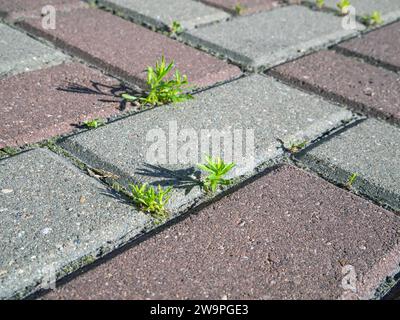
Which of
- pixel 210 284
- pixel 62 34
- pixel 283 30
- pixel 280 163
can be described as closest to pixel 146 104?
pixel 280 163

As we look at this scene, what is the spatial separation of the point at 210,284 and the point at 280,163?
64 cm

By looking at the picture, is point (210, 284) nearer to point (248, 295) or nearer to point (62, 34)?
point (248, 295)

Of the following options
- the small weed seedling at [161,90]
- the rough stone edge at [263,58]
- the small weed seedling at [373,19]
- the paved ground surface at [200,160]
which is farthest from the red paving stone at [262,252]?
the small weed seedling at [373,19]

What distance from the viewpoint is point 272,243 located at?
1.43 metres

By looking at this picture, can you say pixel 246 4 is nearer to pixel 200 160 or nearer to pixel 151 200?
pixel 200 160

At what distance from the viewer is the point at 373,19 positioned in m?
3.18

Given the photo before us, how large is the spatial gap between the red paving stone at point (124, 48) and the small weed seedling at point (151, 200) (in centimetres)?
78

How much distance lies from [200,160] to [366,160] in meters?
0.58

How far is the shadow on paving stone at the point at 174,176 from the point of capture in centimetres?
161

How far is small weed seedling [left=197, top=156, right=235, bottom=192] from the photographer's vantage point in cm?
159

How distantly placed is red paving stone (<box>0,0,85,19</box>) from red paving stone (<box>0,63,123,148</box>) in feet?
2.31

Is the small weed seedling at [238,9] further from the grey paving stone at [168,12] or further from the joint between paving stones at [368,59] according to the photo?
the joint between paving stones at [368,59]

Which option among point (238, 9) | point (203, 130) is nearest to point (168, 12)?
point (238, 9)

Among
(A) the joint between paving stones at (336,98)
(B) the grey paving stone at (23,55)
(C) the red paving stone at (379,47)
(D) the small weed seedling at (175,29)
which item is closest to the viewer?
(A) the joint between paving stones at (336,98)
